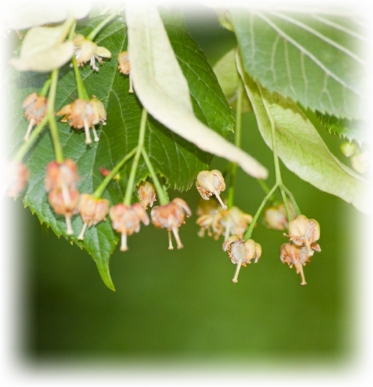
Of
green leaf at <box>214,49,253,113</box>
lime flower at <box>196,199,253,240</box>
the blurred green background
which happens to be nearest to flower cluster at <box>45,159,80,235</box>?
lime flower at <box>196,199,253,240</box>

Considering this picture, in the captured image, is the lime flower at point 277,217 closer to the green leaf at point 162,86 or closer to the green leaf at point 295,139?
the green leaf at point 295,139

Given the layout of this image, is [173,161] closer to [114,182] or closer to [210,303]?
[114,182]

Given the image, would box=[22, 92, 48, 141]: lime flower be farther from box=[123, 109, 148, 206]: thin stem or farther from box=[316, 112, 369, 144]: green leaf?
box=[316, 112, 369, 144]: green leaf

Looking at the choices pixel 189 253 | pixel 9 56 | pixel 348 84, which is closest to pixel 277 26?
pixel 348 84

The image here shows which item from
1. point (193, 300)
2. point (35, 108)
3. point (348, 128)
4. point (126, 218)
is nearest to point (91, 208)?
point (126, 218)

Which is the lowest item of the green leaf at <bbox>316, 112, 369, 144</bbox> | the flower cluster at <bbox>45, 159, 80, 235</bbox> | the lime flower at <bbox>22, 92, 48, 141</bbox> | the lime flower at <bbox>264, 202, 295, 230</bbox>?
the flower cluster at <bbox>45, 159, 80, 235</bbox>

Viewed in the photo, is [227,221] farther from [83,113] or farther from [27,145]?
[27,145]
